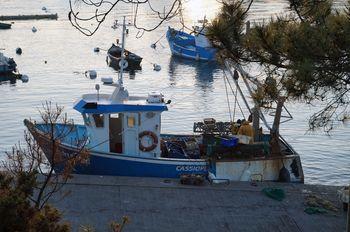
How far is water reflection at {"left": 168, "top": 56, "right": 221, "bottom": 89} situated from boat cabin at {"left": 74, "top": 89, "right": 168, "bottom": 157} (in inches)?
976

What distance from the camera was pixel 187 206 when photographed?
15898 millimetres

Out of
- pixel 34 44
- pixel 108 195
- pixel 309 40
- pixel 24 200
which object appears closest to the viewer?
pixel 24 200

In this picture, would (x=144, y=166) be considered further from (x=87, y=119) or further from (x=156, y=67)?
(x=156, y=67)

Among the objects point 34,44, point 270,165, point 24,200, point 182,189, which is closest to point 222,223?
point 182,189

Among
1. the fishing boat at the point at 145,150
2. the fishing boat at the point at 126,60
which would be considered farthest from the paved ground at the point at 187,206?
the fishing boat at the point at 126,60

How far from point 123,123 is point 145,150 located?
1061mm

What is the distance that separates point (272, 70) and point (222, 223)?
19.3ft

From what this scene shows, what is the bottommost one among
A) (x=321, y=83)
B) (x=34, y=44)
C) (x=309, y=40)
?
(x=34, y=44)

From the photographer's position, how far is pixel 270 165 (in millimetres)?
19125

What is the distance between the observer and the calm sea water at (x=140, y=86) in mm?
28172

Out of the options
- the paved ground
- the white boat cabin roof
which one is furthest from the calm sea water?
the white boat cabin roof

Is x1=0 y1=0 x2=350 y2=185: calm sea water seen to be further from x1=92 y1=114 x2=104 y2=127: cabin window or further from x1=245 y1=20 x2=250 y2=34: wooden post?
x1=92 y1=114 x2=104 y2=127: cabin window

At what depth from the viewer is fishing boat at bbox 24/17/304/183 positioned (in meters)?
18.6

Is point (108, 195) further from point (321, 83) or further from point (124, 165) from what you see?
point (321, 83)
